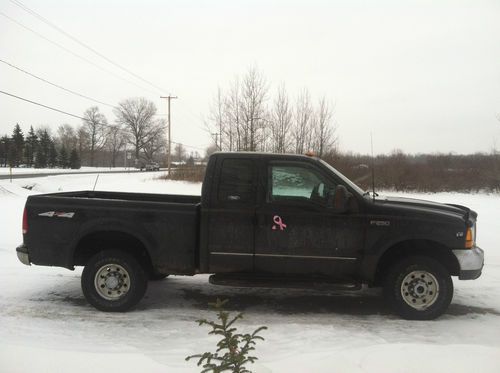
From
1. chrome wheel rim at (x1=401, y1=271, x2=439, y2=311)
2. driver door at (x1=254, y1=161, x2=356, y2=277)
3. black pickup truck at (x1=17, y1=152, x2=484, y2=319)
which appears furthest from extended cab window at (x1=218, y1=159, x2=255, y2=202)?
chrome wheel rim at (x1=401, y1=271, x2=439, y2=311)

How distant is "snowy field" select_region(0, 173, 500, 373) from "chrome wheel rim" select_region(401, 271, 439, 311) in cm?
24

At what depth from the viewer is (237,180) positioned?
523cm

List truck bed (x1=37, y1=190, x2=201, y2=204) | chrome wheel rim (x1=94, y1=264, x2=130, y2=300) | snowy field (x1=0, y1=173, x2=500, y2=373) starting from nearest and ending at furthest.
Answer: snowy field (x1=0, y1=173, x2=500, y2=373) < chrome wheel rim (x1=94, y1=264, x2=130, y2=300) < truck bed (x1=37, y1=190, x2=201, y2=204)

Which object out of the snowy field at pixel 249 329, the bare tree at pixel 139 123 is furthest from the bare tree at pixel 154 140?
the snowy field at pixel 249 329

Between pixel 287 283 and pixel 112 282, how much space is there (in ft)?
7.09

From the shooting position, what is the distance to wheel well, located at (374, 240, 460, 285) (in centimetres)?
517

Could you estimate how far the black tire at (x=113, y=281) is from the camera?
17.2 feet

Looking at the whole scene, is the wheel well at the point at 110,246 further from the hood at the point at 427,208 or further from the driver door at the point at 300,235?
the hood at the point at 427,208

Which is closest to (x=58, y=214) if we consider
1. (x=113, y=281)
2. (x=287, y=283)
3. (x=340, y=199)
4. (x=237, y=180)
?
(x=113, y=281)

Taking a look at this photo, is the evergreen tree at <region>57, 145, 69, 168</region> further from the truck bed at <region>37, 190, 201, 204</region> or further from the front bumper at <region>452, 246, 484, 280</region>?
the front bumper at <region>452, 246, 484, 280</region>

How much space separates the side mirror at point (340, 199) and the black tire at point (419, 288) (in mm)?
1003

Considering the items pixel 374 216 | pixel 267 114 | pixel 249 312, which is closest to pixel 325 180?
pixel 374 216

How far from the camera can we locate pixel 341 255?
200 inches

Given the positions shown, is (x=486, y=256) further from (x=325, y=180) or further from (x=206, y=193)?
(x=206, y=193)
